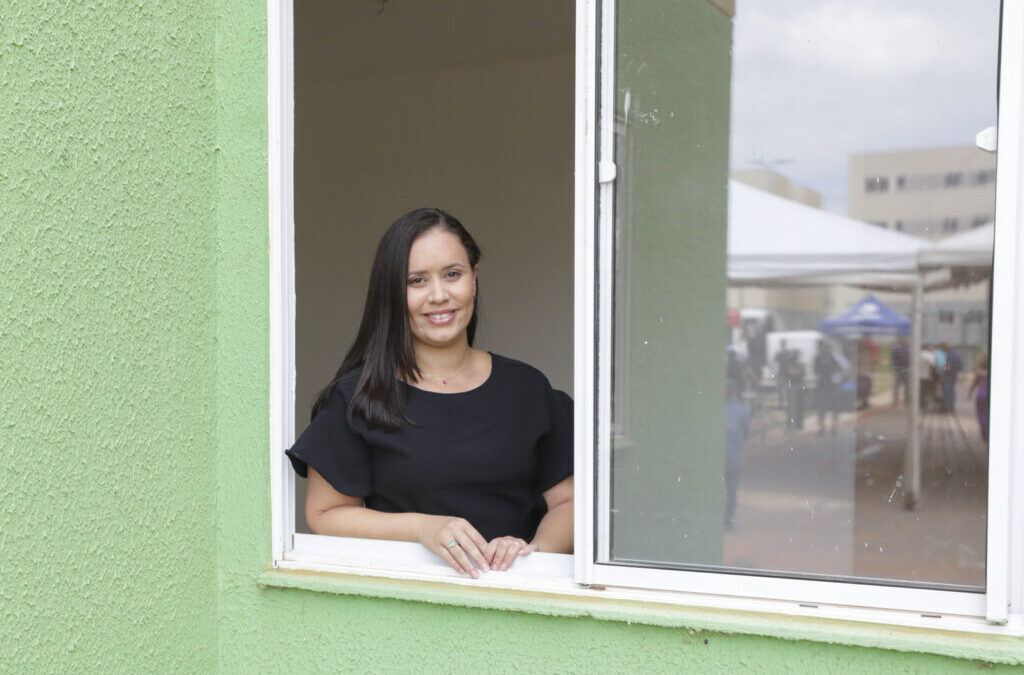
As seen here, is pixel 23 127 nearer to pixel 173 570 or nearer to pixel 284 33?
pixel 284 33

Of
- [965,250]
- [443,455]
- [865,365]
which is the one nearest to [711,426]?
[965,250]

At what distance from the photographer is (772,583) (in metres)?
1.82

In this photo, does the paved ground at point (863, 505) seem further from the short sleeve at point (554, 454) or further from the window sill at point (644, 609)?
the short sleeve at point (554, 454)

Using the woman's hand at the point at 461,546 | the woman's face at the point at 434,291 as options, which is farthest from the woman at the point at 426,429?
the woman's hand at the point at 461,546

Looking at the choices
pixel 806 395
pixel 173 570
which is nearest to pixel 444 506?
pixel 173 570

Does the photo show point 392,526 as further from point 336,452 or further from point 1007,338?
point 1007,338

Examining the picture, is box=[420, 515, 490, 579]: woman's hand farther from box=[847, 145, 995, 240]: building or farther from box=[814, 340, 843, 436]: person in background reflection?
box=[814, 340, 843, 436]: person in background reflection

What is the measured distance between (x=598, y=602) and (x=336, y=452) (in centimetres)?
71

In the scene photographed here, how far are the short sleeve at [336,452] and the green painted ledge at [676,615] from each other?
8.5 inches

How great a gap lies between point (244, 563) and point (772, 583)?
1.18 m

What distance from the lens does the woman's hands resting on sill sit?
2.02 metres

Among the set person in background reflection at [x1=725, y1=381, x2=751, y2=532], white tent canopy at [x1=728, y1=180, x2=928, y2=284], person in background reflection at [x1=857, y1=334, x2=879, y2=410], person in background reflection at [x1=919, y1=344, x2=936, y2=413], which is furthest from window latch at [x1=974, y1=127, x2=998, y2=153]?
person in background reflection at [x1=857, y1=334, x2=879, y2=410]

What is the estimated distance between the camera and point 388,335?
2.31m

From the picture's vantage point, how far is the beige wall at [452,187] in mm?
6992
